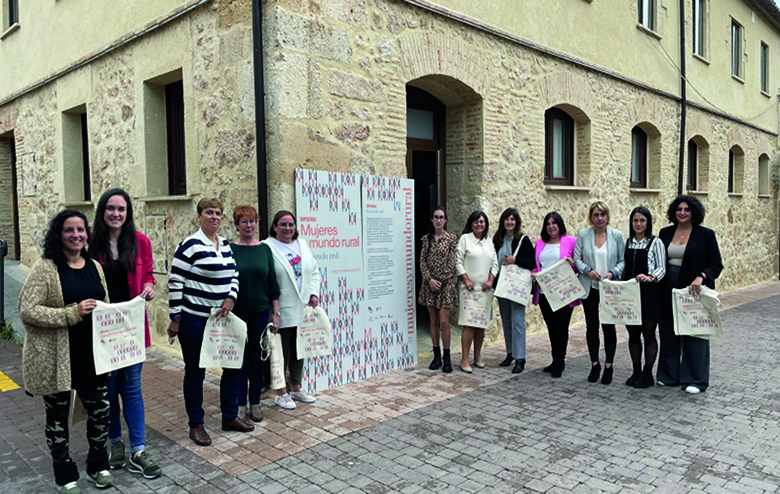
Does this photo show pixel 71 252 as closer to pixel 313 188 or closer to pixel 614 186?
pixel 313 188

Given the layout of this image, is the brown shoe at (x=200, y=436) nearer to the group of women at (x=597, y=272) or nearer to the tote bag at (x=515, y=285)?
the group of women at (x=597, y=272)

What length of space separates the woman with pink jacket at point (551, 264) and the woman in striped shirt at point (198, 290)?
3324mm

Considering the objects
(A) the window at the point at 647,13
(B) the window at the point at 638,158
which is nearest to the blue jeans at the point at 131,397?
(B) the window at the point at 638,158

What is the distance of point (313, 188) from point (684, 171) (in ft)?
33.4

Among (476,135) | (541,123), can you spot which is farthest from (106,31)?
(541,123)

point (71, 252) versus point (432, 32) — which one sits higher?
point (432, 32)

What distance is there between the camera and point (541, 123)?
841 centimetres

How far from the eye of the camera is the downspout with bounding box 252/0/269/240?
520 centimetres

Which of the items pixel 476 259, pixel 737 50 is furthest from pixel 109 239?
pixel 737 50

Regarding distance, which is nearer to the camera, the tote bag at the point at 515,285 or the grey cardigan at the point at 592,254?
the grey cardigan at the point at 592,254

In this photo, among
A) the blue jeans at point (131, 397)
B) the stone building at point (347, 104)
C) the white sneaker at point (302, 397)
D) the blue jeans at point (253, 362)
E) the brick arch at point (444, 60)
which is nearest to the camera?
the blue jeans at point (131, 397)

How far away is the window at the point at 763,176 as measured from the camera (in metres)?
17.3

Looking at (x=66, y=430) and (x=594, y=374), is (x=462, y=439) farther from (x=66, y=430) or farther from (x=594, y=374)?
(x=66, y=430)

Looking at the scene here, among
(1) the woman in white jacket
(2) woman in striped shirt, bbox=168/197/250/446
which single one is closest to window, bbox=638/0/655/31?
(1) the woman in white jacket
